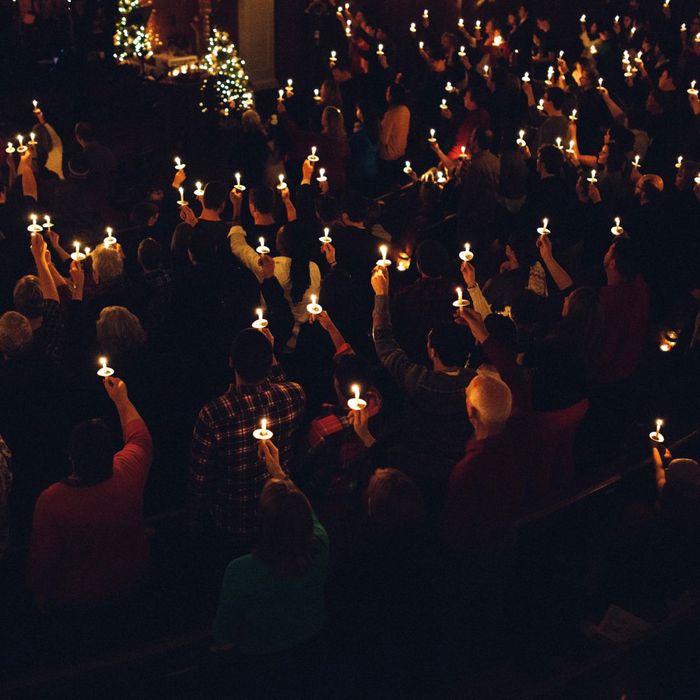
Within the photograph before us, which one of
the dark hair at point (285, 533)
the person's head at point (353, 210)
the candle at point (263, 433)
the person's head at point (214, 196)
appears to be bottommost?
the dark hair at point (285, 533)

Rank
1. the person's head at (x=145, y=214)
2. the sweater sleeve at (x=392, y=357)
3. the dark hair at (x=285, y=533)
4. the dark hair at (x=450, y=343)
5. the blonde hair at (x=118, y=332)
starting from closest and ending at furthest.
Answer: the dark hair at (x=285, y=533) → the dark hair at (x=450, y=343) → the sweater sleeve at (x=392, y=357) → the blonde hair at (x=118, y=332) → the person's head at (x=145, y=214)

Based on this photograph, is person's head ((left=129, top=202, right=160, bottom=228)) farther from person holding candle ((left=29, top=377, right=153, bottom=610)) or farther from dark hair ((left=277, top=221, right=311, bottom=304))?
person holding candle ((left=29, top=377, right=153, bottom=610))

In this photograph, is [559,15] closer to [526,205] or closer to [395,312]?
[526,205]

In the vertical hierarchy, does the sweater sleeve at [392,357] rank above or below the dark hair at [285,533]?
above

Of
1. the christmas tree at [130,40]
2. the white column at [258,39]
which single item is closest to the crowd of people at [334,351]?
the christmas tree at [130,40]

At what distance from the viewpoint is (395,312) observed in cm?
609

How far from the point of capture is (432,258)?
5965mm

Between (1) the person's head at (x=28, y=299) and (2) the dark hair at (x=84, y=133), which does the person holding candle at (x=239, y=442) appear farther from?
(2) the dark hair at (x=84, y=133)

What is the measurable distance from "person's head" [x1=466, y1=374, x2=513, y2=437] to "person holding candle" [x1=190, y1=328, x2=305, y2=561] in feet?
2.84

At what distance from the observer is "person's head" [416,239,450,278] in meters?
5.88

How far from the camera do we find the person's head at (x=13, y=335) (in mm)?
5020

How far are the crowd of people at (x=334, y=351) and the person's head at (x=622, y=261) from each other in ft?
0.07

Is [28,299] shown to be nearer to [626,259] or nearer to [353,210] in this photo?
[353,210]

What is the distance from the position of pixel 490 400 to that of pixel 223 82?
10.2m
